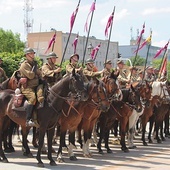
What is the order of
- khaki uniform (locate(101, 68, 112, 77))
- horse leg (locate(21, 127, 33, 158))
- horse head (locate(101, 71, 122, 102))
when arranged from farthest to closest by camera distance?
khaki uniform (locate(101, 68, 112, 77)) < horse head (locate(101, 71, 122, 102)) < horse leg (locate(21, 127, 33, 158))

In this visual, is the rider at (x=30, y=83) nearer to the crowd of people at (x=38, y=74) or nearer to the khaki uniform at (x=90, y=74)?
the crowd of people at (x=38, y=74)

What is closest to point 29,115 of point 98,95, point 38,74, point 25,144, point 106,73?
point 38,74

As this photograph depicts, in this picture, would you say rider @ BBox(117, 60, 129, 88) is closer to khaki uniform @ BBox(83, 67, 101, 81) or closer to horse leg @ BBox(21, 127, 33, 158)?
khaki uniform @ BBox(83, 67, 101, 81)

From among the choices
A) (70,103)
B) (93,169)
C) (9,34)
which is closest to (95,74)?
(70,103)

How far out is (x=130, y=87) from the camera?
642 inches

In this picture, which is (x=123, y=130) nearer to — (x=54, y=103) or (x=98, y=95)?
(x=98, y=95)

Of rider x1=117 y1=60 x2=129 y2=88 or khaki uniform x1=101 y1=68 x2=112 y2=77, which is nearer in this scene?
khaki uniform x1=101 y1=68 x2=112 y2=77

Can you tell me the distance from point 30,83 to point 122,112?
4.63 metres

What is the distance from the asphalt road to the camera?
1245 centimetres

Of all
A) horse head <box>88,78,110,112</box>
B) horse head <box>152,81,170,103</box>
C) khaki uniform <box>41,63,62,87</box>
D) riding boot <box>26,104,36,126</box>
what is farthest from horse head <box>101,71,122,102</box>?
horse head <box>152,81,170,103</box>

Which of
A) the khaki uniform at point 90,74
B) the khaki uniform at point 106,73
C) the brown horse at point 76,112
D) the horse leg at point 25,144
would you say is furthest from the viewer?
the khaki uniform at point 106,73

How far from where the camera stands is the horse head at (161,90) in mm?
18562

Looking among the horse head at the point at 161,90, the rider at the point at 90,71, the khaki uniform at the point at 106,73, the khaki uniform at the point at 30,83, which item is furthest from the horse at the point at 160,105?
the khaki uniform at the point at 30,83

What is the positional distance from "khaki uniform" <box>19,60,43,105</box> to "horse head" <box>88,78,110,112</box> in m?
1.90
